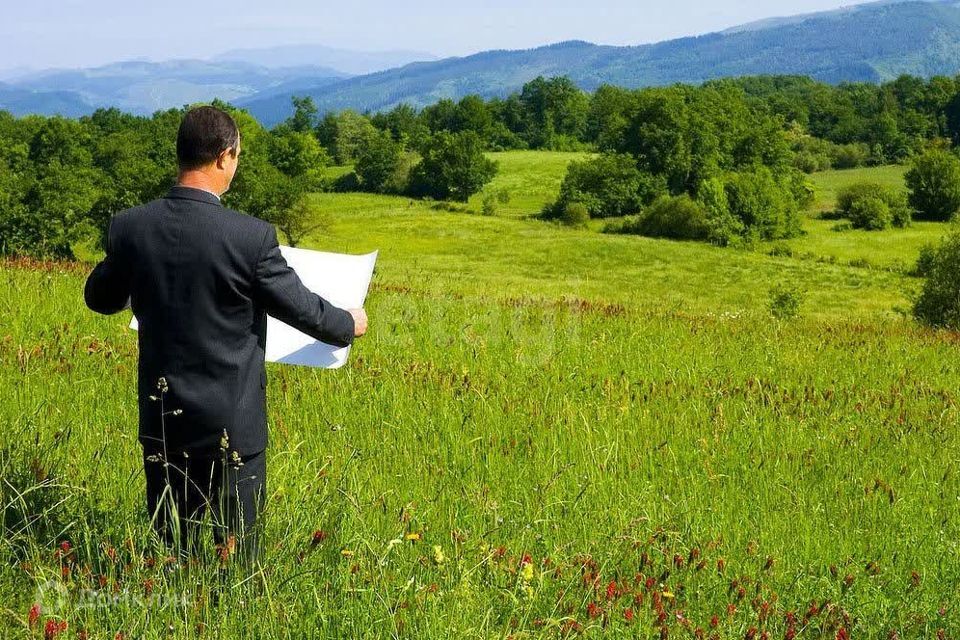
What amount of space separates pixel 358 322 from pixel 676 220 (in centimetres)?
8702

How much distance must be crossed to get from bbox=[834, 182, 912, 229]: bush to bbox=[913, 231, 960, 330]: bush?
7319cm

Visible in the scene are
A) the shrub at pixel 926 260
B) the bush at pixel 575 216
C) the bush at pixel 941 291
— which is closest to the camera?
the bush at pixel 941 291

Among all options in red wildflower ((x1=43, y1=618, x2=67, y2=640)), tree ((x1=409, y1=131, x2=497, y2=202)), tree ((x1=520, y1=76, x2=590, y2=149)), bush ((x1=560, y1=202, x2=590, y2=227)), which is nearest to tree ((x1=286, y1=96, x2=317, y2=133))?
tree ((x1=520, y1=76, x2=590, y2=149))

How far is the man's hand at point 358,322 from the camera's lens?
142 inches

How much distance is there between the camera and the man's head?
10.9 ft

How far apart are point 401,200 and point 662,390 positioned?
324ft

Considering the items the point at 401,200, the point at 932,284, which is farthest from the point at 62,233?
the point at 932,284

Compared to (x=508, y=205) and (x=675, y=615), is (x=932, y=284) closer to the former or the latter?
(x=675, y=615)

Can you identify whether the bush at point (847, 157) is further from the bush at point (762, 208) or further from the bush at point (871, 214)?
the bush at point (762, 208)

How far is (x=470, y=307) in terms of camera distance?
11.3 m

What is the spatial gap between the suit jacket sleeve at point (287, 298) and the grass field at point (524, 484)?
800mm

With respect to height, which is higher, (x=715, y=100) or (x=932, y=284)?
(x=715, y=100)

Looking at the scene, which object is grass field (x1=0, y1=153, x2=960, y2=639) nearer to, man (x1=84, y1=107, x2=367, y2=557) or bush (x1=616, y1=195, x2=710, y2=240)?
man (x1=84, y1=107, x2=367, y2=557)

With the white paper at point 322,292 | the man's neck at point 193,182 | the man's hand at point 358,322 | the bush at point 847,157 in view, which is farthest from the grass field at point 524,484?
the bush at point 847,157
